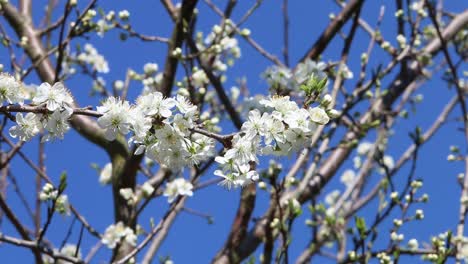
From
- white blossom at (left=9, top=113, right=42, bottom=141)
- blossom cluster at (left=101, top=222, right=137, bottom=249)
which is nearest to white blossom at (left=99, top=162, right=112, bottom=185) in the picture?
blossom cluster at (left=101, top=222, right=137, bottom=249)

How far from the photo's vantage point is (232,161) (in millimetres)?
1946

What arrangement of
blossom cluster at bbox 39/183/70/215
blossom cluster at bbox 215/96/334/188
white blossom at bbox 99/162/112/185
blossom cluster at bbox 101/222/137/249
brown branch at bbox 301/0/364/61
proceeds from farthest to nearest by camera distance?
white blossom at bbox 99/162/112/185 < brown branch at bbox 301/0/364/61 < blossom cluster at bbox 101/222/137/249 < blossom cluster at bbox 39/183/70/215 < blossom cluster at bbox 215/96/334/188

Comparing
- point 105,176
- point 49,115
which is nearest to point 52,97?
point 49,115

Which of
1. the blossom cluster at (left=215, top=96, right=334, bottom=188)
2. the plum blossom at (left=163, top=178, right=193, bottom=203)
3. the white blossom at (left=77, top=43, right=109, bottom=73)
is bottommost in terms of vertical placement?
the blossom cluster at (left=215, top=96, right=334, bottom=188)

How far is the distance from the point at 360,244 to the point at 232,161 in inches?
47.2

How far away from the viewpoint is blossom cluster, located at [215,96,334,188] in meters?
1.82

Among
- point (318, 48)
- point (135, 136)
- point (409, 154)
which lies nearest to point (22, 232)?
point (135, 136)

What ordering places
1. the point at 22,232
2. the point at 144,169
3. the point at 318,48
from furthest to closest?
the point at 144,169, the point at 318,48, the point at 22,232

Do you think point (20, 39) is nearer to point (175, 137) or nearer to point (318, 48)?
point (318, 48)

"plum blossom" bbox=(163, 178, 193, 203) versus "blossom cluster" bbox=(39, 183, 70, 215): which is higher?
"plum blossom" bbox=(163, 178, 193, 203)

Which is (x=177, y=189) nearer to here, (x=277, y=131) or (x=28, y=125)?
(x=28, y=125)

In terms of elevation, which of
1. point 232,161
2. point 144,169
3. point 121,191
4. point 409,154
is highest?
point 409,154

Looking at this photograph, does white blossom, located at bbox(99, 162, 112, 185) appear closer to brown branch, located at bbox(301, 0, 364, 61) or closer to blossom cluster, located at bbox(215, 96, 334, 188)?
brown branch, located at bbox(301, 0, 364, 61)

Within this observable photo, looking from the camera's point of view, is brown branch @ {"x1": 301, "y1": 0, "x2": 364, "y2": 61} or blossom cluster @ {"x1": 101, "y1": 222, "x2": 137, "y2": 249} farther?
brown branch @ {"x1": 301, "y1": 0, "x2": 364, "y2": 61}
